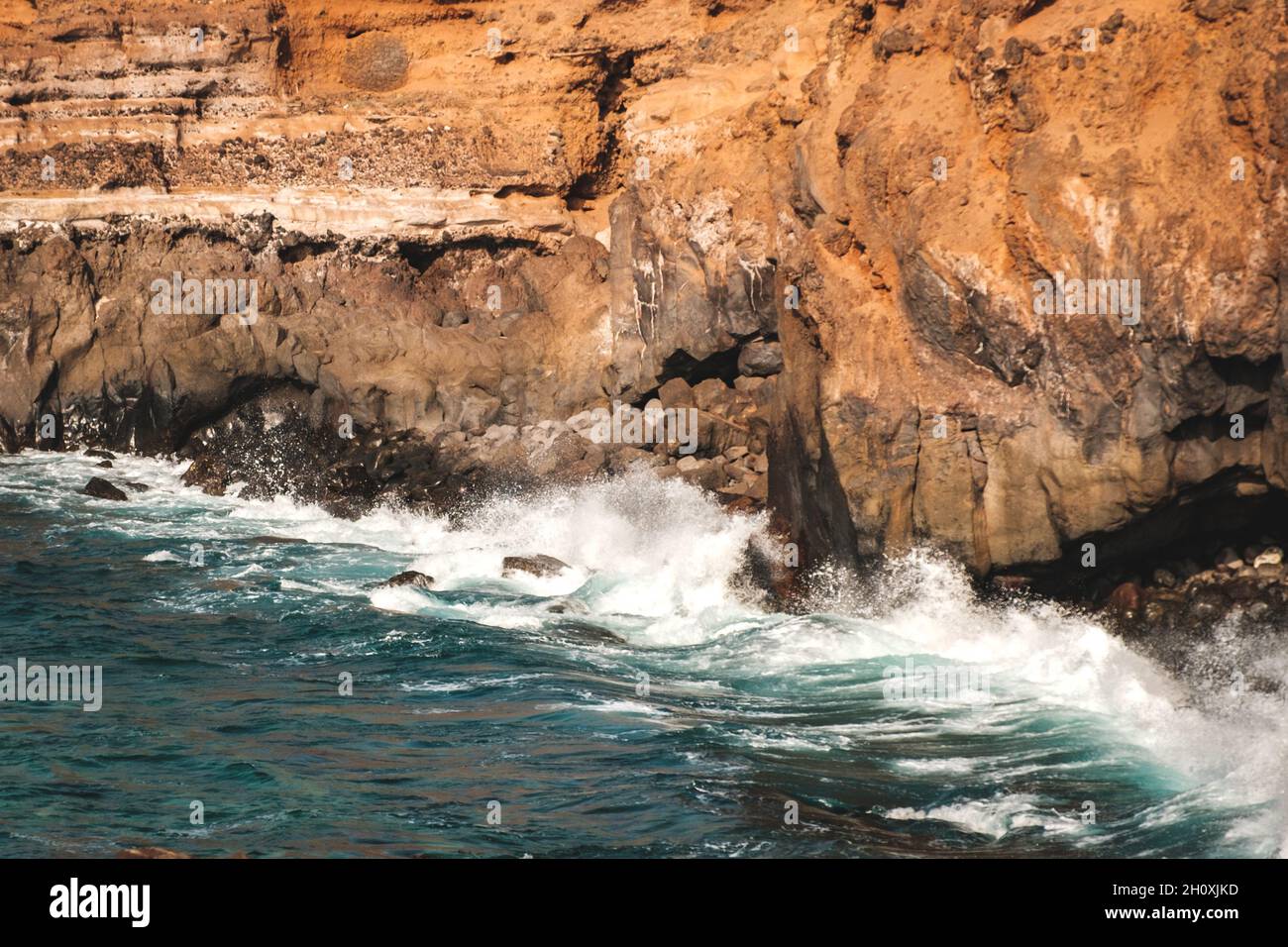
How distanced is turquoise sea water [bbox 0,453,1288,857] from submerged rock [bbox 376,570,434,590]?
219mm

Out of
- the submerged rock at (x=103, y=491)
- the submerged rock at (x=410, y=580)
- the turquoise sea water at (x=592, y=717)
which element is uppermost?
the submerged rock at (x=103, y=491)

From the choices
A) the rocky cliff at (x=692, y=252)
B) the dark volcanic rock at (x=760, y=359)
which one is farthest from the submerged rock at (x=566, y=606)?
the dark volcanic rock at (x=760, y=359)

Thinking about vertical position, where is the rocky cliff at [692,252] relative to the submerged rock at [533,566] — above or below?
above

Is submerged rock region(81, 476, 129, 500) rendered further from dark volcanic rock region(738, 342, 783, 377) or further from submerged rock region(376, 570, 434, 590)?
dark volcanic rock region(738, 342, 783, 377)

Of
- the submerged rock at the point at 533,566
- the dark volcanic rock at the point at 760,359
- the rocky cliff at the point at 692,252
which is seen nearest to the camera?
the rocky cliff at the point at 692,252

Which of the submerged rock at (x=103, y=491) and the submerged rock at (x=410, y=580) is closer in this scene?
the submerged rock at (x=410, y=580)

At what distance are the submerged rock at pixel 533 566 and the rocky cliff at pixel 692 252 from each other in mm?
3079

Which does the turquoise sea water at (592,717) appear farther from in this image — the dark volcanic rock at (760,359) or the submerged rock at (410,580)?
the dark volcanic rock at (760,359)

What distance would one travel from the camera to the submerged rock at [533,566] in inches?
838

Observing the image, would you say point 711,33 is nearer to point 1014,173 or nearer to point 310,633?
point 1014,173

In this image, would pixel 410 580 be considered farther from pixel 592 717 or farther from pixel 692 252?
pixel 692 252

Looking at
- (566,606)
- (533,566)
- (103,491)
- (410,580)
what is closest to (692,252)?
(533,566)

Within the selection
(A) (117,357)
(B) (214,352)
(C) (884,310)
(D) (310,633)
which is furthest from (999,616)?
(A) (117,357)

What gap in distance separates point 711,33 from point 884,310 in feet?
34.8
